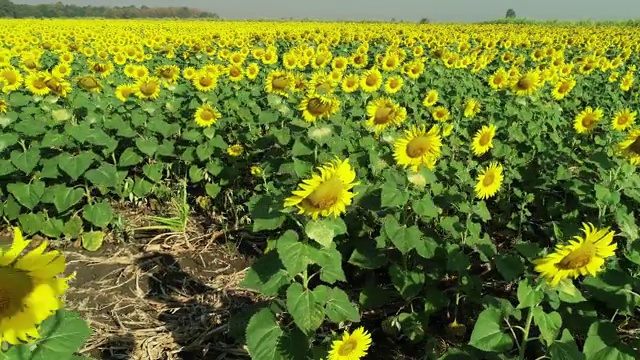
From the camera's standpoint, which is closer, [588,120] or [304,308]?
[304,308]

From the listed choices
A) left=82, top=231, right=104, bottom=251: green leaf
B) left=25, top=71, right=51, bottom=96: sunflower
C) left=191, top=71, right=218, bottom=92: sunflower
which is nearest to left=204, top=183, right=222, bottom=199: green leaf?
left=82, top=231, right=104, bottom=251: green leaf

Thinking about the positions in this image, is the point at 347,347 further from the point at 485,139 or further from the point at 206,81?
the point at 206,81

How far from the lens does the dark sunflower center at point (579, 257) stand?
2076 millimetres

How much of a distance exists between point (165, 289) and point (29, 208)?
1.45 metres

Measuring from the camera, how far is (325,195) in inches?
89.1

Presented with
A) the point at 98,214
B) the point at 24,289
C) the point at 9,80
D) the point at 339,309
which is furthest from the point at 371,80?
the point at 24,289

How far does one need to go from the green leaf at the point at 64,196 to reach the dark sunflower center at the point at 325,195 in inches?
118

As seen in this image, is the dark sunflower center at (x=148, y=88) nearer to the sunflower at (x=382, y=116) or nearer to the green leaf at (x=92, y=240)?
the green leaf at (x=92, y=240)

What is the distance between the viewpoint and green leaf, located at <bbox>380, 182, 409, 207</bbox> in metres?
2.99

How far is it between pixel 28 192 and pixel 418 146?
3.33 meters

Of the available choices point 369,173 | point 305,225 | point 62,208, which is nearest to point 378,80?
point 369,173

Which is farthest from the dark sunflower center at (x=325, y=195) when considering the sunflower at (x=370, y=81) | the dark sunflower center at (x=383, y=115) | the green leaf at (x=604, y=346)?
the sunflower at (x=370, y=81)

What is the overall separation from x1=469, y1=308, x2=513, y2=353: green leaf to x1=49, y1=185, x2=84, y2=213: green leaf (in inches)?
141

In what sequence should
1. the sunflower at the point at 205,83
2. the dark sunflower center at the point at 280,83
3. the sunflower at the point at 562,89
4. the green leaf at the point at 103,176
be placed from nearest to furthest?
the green leaf at the point at 103,176 → the dark sunflower center at the point at 280,83 → the sunflower at the point at 205,83 → the sunflower at the point at 562,89
